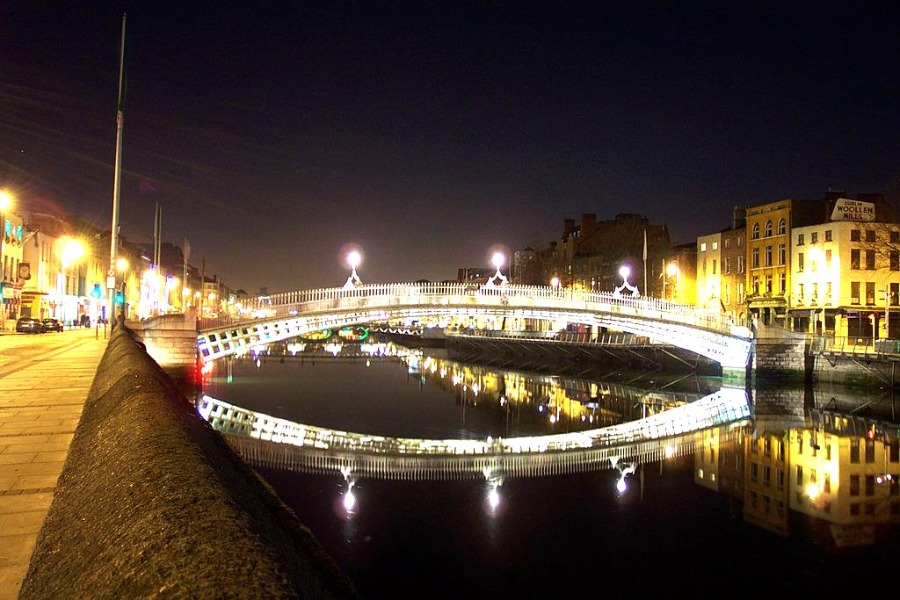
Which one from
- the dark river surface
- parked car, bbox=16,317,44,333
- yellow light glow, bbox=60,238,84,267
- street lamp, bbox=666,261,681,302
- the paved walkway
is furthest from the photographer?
street lamp, bbox=666,261,681,302

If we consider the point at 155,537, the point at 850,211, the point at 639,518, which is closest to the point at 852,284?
the point at 850,211

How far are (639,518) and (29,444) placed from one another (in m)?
11.5

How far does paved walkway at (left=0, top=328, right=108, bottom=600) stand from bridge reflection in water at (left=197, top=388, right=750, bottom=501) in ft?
17.9

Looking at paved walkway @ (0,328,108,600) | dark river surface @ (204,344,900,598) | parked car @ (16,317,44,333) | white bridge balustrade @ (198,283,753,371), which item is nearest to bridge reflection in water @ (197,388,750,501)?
dark river surface @ (204,344,900,598)

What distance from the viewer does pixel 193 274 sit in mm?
171625

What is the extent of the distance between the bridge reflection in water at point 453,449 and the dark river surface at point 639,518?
818mm

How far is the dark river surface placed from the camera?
36.7 feet

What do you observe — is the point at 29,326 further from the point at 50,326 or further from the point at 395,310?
the point at 395,310

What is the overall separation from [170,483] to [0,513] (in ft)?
8.35

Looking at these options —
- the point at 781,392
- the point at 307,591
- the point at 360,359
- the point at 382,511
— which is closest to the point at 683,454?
the point at 382,511

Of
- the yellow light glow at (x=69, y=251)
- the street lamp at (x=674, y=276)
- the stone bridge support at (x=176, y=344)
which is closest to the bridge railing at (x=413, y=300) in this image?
the stone bridge support at (x=176, y=344)

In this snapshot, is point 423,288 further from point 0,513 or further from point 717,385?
point 0,513

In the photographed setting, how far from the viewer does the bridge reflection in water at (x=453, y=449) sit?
749 inches

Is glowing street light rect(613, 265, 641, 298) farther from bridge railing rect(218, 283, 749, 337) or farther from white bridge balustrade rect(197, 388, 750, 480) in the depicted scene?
white bridge balustrade rect(197, 388, 750, 480)
